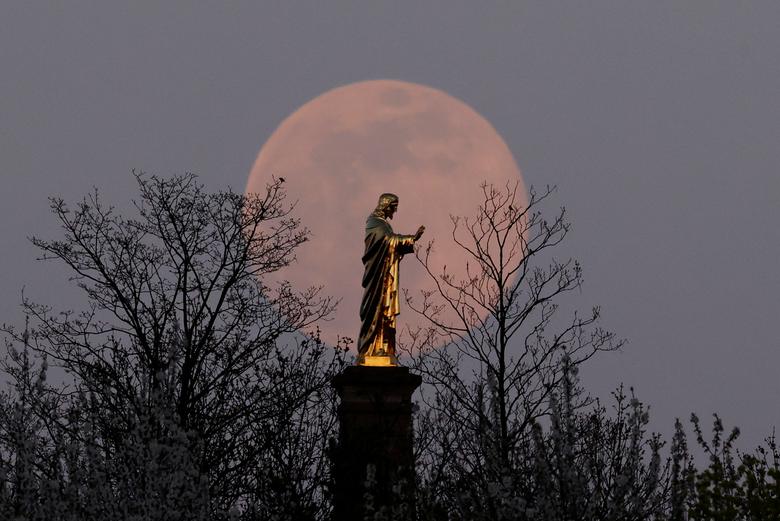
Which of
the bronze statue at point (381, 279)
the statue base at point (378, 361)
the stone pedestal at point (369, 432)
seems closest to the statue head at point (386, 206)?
the bronze statue at point (381, 279)

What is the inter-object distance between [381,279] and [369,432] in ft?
9.46

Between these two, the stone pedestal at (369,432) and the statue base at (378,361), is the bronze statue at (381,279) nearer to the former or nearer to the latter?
the statue base at (378,361)

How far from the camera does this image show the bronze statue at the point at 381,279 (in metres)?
17.3

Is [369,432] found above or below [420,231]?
below

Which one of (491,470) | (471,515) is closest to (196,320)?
(491,470)

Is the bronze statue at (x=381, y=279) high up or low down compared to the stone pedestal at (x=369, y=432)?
up

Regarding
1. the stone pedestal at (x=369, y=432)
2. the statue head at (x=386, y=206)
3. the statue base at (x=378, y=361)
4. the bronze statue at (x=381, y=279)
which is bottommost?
the stone pedestal at (x=369, y=432)

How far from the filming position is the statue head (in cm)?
1781

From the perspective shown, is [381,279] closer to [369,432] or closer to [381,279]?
[381,279]

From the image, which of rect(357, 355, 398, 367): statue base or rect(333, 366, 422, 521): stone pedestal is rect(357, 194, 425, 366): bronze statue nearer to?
rect(357, 355, 398, 367): statue base

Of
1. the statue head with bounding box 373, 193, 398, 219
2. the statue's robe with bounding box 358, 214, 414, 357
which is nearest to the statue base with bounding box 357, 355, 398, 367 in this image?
the statue's robe with bounding box 358, 214, 414, 357

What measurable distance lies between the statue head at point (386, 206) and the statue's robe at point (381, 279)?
0.09 meters

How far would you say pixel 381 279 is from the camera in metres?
17.7

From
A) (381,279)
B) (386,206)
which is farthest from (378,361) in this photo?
(386,206)
